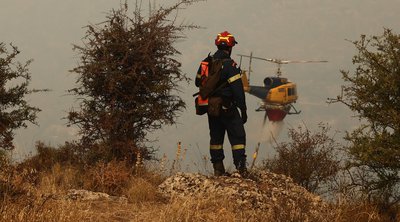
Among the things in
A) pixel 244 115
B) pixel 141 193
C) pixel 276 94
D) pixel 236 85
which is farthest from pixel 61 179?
pixel 276 94

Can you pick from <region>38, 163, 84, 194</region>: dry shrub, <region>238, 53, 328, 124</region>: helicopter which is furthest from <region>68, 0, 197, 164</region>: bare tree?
<region>238, 53, 328, 124</region>: helicopter

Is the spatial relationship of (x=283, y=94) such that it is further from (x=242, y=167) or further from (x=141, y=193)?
(x=141, y=193)

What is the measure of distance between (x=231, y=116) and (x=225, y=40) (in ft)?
4.51

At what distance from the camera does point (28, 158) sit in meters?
12.4

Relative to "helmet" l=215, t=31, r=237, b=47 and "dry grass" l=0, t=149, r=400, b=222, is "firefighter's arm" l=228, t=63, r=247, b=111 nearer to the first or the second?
"helmet" l=215, t=31, r=237, b=47

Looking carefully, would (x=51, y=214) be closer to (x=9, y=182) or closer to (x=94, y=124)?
(x=9, y=182)

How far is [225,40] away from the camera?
9.88 m

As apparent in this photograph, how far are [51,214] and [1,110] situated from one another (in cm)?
801

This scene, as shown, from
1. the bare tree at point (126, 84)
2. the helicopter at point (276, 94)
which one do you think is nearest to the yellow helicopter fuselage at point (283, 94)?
the helicopter at point (276, 94)

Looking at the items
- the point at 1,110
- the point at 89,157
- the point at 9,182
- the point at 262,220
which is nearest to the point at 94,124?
the point at 89,157

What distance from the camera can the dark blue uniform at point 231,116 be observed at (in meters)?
9.62

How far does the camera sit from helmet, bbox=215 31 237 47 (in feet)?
32.4

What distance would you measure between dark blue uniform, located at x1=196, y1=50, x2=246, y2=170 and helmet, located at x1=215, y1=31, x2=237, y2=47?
0.16m

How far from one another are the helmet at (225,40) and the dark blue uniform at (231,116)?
0.51ft
